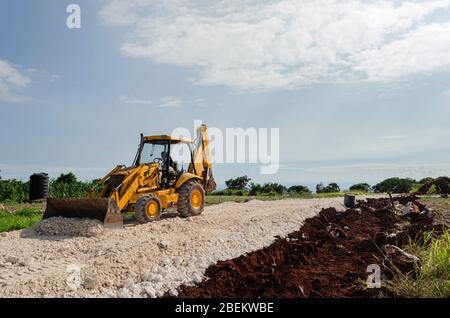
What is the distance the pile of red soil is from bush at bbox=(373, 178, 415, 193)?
16.3m

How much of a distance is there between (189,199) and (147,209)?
160 cm

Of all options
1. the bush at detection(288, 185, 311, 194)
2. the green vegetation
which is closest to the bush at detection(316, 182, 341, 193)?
the bush at detection(288, 185, 311, 194)

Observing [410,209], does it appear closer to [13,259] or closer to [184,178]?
[184,178]

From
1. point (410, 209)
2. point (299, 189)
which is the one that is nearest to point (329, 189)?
point (299, 189)

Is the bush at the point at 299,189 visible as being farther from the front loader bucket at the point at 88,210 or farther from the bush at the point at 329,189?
the front loader bucket at the point at 88,210

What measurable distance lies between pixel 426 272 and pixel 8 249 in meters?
7.03

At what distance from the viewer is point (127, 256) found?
6719 mm

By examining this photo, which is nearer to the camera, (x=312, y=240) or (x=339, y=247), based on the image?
(x=339, y=247)

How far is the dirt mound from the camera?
31.7 feet

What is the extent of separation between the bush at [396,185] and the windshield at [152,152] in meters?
17.0

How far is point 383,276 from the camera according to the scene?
590 cm

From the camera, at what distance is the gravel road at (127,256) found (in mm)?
5621
